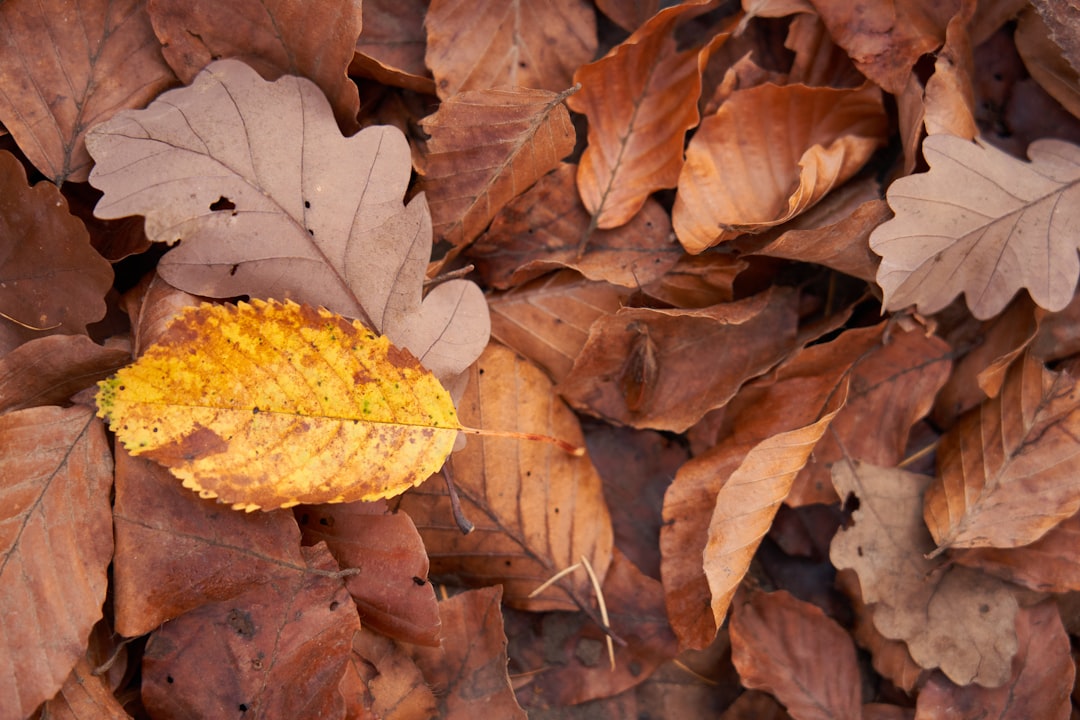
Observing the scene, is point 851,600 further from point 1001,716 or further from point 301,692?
point 301,692

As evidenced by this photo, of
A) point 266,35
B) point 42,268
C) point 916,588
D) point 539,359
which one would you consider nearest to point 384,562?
point 539,359

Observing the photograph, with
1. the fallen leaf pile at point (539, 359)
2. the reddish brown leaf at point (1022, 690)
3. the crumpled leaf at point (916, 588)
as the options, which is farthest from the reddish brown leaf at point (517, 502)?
the reddish brown leaf at point (1022, 690)

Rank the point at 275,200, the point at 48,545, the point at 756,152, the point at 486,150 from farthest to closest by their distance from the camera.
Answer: the point at 756,152, the point at 486,150, the point at 275,200, the point at 48,545

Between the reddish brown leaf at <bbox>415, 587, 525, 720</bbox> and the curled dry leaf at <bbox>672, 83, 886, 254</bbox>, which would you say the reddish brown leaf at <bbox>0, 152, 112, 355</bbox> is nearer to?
the reddish brown leaf at <bbox>415, 587, 525, 720</bbox>

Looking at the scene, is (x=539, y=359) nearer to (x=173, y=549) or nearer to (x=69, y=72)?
(x=173, y=549)

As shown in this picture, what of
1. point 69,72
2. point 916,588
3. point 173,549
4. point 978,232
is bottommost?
point 916,588
